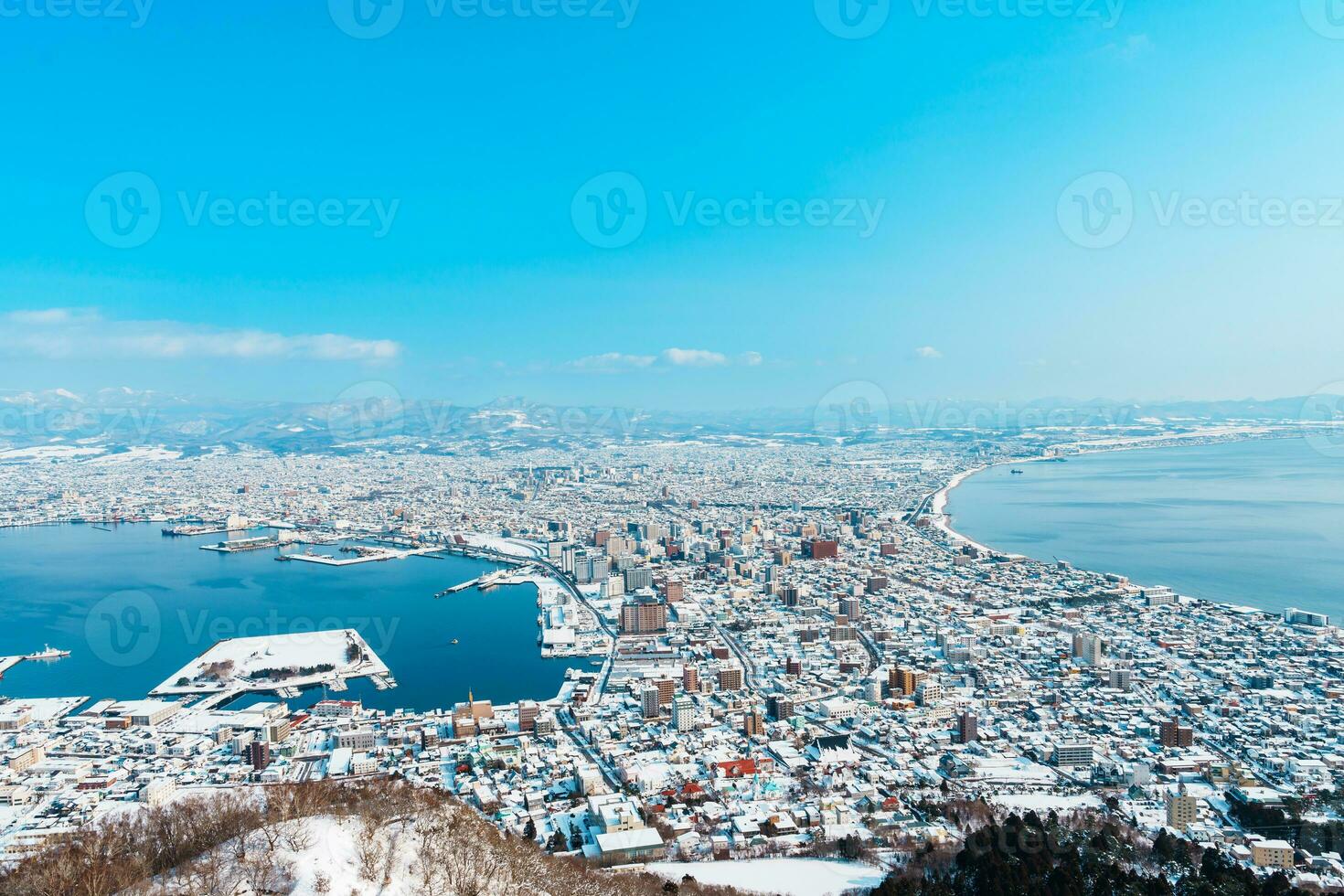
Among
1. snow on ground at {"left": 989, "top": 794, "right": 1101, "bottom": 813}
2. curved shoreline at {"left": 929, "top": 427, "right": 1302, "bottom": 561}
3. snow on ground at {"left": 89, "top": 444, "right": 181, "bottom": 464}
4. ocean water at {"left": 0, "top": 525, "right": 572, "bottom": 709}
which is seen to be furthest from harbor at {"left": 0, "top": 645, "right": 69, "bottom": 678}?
snow on ground at {"left": 89, "top": 444, "right": 181, "bottom": 464}

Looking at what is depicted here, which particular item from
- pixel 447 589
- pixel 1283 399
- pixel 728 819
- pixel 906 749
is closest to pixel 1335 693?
pixel 906 749

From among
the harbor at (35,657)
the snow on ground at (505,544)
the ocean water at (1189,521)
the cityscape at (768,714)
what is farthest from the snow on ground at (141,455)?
the ocean water at (1189,521)

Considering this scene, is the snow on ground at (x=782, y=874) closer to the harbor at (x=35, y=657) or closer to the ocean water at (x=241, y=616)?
the ocean water at (x=241, y=616)

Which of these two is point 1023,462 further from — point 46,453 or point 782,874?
point 46,453

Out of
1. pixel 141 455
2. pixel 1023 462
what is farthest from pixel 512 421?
pixel 1023 462

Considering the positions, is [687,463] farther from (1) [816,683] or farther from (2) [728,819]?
(2) [728,819]
